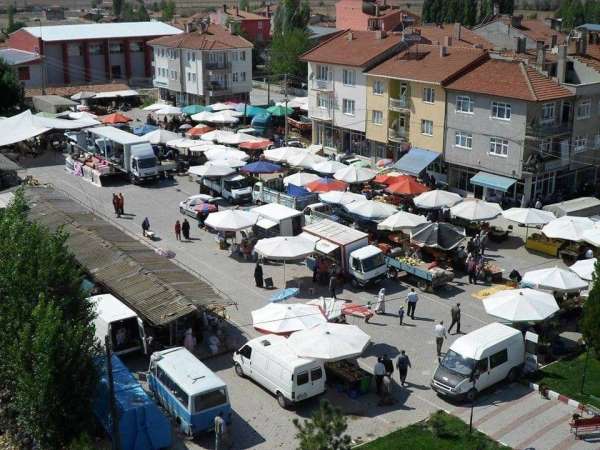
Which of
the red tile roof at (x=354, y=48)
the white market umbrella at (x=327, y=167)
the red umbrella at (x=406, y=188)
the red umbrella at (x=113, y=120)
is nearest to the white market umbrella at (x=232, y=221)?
the red umbrella at (x=406, y=188)

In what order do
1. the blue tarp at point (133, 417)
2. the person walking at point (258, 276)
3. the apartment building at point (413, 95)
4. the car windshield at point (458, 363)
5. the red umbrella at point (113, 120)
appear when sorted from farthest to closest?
the red umbrella at point (113, 120) → the apartment building at point (413, 95) → the person walking at point (258, 276) → the car windshield at point (458, 363) → the blue tarp at point (133, 417)

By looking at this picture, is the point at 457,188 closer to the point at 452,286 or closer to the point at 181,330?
the point at 452,286

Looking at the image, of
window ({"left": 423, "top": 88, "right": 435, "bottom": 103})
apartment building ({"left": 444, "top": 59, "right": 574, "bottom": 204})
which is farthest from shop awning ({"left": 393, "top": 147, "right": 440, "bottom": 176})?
window ({"left": 423, "top": 88, "right": 435, "bottom": 103})

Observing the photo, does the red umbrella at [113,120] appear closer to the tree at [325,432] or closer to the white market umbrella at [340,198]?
the white market umbrella at [340,198]

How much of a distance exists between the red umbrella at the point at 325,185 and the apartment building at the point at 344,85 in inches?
475

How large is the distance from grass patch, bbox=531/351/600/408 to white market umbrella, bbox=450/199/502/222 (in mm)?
11229

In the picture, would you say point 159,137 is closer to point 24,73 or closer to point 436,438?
point 436,438

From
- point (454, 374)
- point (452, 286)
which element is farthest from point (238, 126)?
point (454, 374)

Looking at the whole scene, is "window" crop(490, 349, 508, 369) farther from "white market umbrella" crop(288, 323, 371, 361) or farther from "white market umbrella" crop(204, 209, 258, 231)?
"white market umbrella" crop(204, 209, 258, 231)

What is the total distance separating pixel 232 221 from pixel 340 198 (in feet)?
21.0

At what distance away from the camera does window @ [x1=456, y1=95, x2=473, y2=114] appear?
4262 cm

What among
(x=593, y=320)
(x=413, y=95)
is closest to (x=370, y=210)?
(x=413, y=95)

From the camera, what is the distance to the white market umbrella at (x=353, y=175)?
41.2 meters

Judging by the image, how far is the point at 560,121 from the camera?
4156 cm
